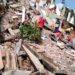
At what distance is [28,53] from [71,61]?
2.18 m

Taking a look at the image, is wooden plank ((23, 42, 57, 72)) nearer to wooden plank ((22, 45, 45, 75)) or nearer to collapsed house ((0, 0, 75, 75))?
collapsed house ((0, 0, 75, 75))

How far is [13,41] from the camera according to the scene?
7.10 meters

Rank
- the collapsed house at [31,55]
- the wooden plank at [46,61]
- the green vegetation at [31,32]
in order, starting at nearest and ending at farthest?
the collapsed house at [31,55] < the wooden plank at [46,61] < the green vegetation at [31,32]

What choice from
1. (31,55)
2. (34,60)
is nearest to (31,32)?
(31,55)

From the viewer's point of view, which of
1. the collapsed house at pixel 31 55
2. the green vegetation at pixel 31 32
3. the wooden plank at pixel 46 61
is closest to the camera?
the collapsed house at pixel 31 55

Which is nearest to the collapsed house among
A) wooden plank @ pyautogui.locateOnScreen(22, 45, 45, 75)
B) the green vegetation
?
wooden plank @ pyautogui.locateOnScreen(22, 45, 45, 75)

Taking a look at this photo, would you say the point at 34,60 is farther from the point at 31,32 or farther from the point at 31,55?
the point at 31,32

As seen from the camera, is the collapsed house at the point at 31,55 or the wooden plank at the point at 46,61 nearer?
the collapsed house at the point at 31,55

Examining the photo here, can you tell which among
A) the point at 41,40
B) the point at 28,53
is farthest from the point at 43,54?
the point at 41,40

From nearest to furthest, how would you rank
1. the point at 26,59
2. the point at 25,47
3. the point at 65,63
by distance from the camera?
the point at 65,63 → the point at 26,59 → the point at 25,47

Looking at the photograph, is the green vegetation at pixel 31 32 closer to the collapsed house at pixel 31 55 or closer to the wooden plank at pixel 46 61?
the collapsed house at pixel 31 55

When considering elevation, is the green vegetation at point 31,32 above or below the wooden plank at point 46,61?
above

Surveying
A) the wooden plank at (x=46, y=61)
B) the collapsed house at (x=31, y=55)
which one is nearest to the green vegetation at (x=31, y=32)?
the collapsed house at (x=31, y=55)

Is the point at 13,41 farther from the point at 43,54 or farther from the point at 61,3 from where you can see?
the point at 61,3
